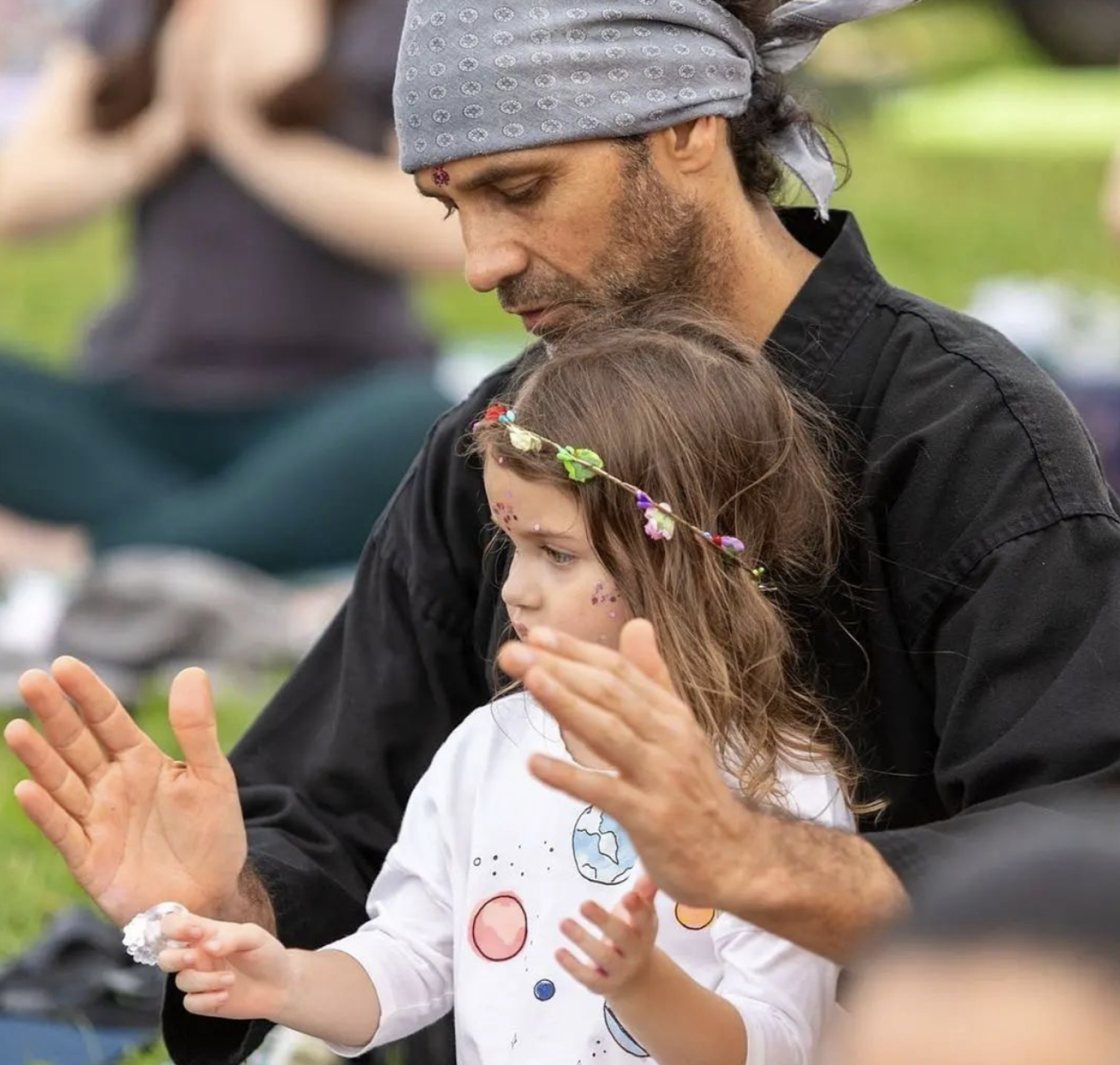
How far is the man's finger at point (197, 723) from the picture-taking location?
2.25m

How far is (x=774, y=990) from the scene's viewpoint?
7.14 feet

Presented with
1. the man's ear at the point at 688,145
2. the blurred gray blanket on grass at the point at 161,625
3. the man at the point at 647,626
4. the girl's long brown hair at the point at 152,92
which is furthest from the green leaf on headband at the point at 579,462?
the girl's long brown hair at the point at 152,92

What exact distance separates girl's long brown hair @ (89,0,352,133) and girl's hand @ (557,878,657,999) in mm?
4104

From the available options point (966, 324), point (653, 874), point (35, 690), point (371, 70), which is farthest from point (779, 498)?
point (371, 70)

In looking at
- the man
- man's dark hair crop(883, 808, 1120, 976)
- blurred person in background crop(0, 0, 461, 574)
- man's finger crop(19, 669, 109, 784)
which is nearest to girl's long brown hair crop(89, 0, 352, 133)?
blurred person in background crop(0, 0, 461, 574)

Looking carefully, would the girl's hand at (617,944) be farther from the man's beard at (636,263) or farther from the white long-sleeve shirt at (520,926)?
the man's beard at (636,263)

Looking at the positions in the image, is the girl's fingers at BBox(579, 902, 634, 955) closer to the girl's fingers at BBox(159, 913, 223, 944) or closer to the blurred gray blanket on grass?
the girl's fingers at BBox(159, 913, 223, 944)

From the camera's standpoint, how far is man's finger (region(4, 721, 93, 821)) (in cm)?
224

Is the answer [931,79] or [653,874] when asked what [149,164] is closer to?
[653,874]

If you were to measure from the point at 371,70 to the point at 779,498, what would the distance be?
12.1 feet

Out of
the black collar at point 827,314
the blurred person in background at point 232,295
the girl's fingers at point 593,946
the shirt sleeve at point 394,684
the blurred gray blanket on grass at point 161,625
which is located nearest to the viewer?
the girl's fingers at point 593,946

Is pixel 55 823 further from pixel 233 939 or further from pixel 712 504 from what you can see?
pixel 712 504

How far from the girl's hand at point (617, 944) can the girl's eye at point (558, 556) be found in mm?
463

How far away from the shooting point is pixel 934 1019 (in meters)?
1.25
